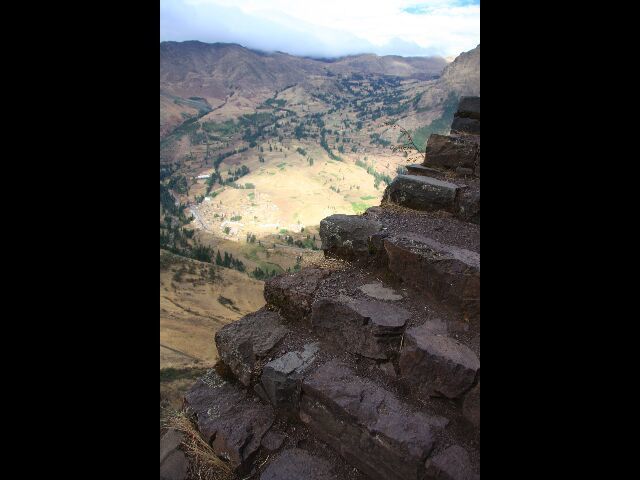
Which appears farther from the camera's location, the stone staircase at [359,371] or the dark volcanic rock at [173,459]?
the dark volcanic rock at [173,459]

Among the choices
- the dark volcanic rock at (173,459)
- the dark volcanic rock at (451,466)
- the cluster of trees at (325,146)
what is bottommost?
the dark volcanic rock at (173,459)

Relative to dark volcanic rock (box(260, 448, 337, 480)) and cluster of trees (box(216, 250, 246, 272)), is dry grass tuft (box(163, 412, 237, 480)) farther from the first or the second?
cluster of trees (box(216, 250, 246, 272))

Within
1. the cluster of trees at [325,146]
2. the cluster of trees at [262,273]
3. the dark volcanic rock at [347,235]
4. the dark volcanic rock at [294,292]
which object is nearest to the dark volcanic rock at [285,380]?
the dark volcanic rock at [294,292]

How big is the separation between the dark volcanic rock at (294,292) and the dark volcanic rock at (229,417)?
2.44 feet

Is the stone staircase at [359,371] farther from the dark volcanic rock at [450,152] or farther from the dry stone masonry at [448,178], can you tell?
the dark volcanic rock at [450,152]

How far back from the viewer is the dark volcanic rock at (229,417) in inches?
112

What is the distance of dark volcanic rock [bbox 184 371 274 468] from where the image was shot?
112 inches

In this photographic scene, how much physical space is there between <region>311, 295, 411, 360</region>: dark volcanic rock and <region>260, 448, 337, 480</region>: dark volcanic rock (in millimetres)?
785

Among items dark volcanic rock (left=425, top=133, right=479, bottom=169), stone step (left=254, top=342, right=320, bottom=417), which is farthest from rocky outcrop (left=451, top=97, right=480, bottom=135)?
stone step (left=254, top=342, right=320, bottom=417)
